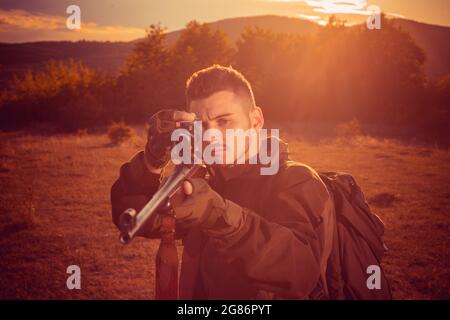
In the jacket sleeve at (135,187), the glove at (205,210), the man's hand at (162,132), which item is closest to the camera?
the glove at (205,210)

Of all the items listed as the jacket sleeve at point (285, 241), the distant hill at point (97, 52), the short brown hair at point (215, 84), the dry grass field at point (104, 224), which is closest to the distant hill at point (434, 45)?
the distant hill at point (97, 52)

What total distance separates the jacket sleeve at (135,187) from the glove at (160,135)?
0.18 m

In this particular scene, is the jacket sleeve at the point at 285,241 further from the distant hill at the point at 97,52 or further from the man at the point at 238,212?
the distant hill at the point at 97,52

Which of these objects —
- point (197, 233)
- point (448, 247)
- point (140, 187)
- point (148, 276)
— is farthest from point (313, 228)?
point (448, 247)

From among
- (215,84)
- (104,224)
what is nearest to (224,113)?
(215,84)

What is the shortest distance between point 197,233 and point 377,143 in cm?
2266

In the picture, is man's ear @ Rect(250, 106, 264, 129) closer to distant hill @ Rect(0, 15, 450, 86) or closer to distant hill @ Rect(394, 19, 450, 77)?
distant hill @ Rect(0, 15, 450, 86)

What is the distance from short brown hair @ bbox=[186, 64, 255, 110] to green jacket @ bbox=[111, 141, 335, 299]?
663 millimetres

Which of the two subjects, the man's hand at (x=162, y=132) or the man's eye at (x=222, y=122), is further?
the man's eye at (x=222, y=122)

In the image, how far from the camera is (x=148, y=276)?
7387mm

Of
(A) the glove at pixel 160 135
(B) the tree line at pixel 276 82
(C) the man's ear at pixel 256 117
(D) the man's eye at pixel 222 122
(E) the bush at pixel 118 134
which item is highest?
(B) the tree line at pixel 276 82

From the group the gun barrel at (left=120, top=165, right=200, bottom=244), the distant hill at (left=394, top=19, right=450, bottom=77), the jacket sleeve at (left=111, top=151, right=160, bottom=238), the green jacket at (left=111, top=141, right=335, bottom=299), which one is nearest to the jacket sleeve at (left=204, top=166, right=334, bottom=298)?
the green jacket at (left=111, top=141, right=335, bottom=299)

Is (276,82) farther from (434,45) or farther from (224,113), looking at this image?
(434,45)

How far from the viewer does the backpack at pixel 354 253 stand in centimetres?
262
